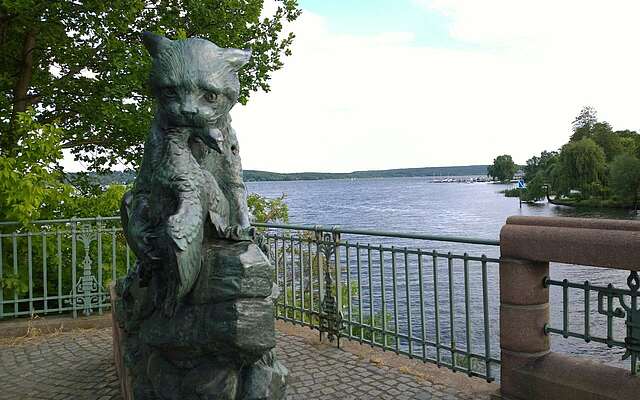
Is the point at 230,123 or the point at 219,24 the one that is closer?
the point at 230,123

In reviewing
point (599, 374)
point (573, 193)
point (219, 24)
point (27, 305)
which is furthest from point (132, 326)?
point (573, 193)

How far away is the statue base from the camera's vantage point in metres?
2.85

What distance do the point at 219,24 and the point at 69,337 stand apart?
6.50 metres

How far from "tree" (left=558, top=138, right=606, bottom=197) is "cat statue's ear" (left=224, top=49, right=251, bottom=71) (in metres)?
57.2

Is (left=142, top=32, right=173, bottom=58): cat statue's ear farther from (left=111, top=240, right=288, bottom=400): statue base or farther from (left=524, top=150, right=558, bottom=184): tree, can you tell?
(left=524, top=150, right=558, bottom=184): tree

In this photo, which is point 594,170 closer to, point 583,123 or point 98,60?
point 583,123

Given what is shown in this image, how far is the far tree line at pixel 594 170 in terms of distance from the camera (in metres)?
48.8

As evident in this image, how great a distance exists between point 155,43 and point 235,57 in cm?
47

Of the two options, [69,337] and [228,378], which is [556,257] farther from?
[69,337]

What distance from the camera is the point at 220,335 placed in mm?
2818

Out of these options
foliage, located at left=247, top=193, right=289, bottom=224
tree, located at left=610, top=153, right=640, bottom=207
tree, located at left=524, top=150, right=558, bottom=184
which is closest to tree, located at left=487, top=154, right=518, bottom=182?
tree, located at left=524, top=150, right=558, bottom=184

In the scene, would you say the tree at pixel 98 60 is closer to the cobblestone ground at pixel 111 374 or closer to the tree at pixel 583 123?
the cobblestone ground at pixel 111 374

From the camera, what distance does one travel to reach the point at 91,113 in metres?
10.1

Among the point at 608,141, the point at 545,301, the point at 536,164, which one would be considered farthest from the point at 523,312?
the point at 536,164
